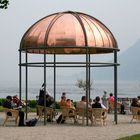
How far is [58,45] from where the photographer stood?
2352 centimetres

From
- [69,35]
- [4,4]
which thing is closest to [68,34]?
[69,35]

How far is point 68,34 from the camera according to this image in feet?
77.9

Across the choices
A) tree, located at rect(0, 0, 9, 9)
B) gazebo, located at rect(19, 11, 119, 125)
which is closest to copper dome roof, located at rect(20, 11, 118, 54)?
gazebo, located at rect(19, 11, 119, 125)

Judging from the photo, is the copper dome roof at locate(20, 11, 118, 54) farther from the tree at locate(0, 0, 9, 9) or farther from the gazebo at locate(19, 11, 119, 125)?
the tree at locate(0, 0, 9, 9)

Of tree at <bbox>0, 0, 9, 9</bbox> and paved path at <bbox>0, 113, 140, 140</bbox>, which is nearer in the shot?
paved path at <bbox>0, 113, 140, 140</bbox>

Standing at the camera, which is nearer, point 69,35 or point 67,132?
point 67,132

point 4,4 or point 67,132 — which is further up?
point 4,4

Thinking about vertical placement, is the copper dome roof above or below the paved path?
above

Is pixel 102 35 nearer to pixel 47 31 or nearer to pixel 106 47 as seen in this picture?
pixel 106 47

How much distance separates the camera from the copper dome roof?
927 inches

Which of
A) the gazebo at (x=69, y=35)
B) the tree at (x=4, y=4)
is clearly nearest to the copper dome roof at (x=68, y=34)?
the gazebo at (x=69, y=35)

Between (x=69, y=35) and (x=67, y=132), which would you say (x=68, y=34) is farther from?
(x=67, y=132)

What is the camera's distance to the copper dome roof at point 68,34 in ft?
77.3

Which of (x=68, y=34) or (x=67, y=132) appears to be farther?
(x=68, y=34)
